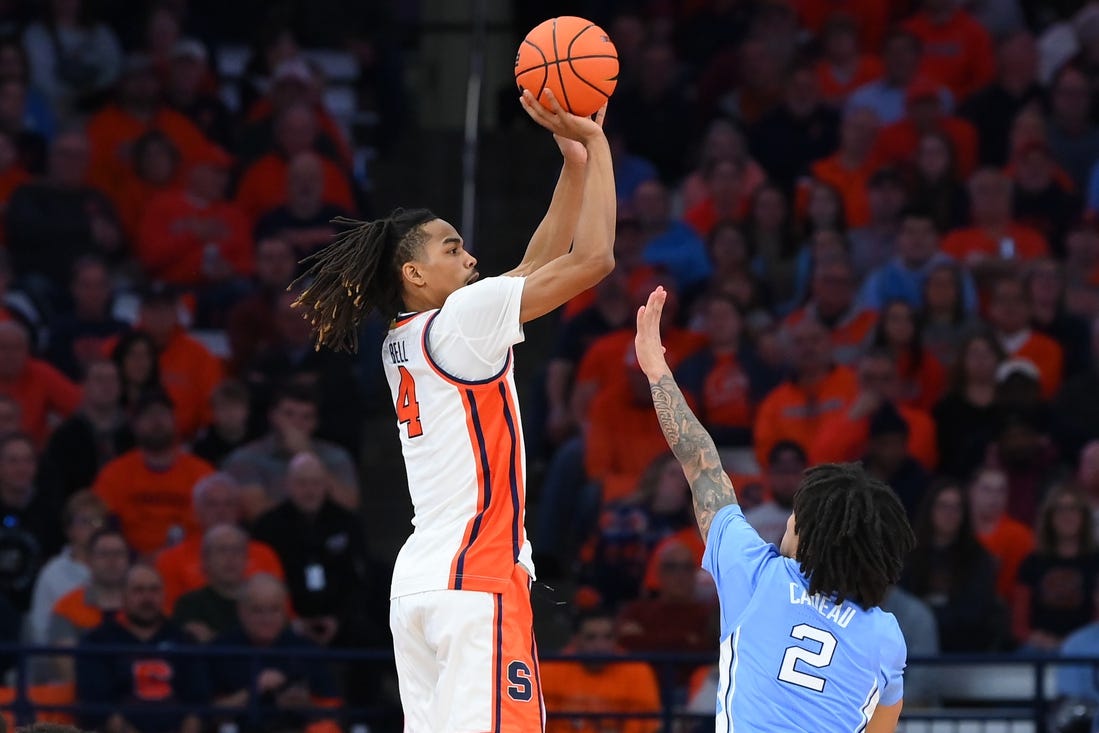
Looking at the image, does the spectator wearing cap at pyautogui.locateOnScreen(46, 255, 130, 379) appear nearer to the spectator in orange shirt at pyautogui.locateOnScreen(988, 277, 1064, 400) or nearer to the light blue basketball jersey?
the spectator in orange shirt at pyautogui.locateOnScreen(988, 277, 1064, 400)

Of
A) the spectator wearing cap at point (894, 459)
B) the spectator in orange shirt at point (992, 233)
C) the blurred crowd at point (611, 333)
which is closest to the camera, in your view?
the blurred crowd at point (611, 333)

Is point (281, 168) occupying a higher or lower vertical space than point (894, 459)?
higher

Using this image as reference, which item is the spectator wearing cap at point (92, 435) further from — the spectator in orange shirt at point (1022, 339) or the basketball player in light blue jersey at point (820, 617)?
the basketball player in light blue jersey at point (820, 617)

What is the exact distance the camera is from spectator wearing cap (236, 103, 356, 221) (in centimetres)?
1380

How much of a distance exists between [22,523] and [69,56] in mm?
4732

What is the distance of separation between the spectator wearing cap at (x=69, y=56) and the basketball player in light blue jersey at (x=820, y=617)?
34.2ft

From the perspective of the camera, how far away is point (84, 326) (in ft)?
41.1

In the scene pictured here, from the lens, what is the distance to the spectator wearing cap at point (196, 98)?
47.7 ft

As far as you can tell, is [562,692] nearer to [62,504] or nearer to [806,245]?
[62,504]

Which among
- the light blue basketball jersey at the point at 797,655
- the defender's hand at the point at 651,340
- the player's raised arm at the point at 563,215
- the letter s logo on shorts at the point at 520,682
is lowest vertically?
the letter s logo on shorts at the point at 520,682

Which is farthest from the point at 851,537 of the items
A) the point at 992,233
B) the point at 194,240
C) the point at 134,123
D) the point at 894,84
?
the point at 134,123

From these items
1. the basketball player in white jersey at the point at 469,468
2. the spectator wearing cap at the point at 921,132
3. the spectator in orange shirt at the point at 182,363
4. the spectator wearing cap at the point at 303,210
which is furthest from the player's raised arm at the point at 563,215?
the spectator wearing cap at the point at 921,132

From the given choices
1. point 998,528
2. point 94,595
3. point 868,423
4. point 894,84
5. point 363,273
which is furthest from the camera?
point 894,84

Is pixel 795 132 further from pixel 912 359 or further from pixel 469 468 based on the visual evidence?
pixel 469 468
